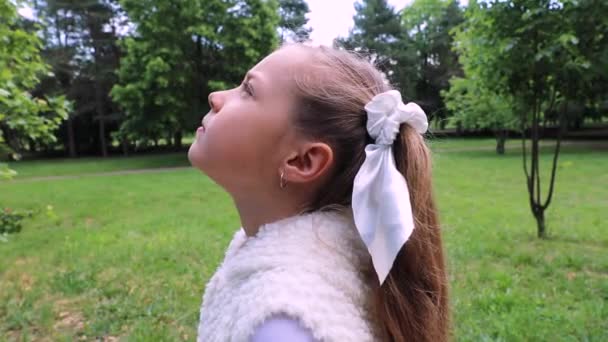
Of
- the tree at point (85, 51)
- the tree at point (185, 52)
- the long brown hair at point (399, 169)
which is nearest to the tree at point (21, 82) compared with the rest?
the long brown hair at point (399, 169)

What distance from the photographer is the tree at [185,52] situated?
19078mm

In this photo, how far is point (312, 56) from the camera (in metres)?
1.29

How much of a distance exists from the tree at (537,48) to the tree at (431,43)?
1103 inches

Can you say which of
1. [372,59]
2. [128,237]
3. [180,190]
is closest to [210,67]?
[180,190]

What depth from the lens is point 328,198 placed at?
1.25 metres

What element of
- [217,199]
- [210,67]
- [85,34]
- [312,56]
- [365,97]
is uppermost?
[85,34]

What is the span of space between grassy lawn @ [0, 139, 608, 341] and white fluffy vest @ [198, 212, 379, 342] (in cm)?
49

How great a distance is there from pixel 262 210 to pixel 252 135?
228 millimetres

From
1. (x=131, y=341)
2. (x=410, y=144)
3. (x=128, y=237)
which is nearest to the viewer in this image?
(x=410, y=144)

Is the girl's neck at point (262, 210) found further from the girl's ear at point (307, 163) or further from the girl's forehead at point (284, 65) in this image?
the girl's forehead at point (284, 65)

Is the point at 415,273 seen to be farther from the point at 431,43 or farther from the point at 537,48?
the point at 431,43

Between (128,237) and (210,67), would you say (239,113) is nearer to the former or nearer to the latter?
(128,237)

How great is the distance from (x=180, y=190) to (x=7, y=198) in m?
4.03

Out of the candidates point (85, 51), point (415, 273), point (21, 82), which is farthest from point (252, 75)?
point (85, 51)
